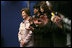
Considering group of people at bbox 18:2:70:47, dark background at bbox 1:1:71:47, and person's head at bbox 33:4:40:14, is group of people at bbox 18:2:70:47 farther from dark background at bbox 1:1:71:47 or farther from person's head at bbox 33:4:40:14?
dark background at bbox 1:1:71:47

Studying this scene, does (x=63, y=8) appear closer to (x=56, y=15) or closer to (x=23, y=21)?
(x=56, y=15)

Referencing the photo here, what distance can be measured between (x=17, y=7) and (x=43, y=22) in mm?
354

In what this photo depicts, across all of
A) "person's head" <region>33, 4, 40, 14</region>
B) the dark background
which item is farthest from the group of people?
the dark background

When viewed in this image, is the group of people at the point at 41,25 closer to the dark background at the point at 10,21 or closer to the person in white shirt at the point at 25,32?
the person in white shirt at the point at 25,32

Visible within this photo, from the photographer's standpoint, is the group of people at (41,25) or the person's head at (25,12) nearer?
the group of people at (41,25)

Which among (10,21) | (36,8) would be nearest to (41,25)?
(36,8)

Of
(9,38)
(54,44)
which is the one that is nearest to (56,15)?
(54,44)

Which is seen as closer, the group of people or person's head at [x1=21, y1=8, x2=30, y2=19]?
the group of people

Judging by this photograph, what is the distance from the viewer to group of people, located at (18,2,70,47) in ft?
4.33

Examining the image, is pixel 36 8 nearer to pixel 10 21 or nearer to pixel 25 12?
pixel 25 12

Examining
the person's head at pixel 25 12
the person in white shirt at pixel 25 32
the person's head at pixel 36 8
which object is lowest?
the person in white shirt at pixel 25 32

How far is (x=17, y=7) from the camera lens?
1.55 m

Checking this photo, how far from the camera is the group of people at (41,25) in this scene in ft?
4.33

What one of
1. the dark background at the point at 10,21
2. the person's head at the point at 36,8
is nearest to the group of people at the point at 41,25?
the person's head at the point at 36,8
